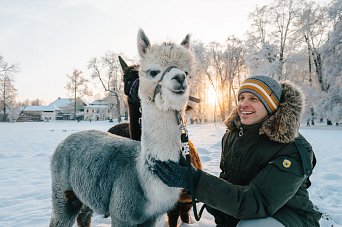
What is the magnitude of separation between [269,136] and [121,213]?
1.10 meters

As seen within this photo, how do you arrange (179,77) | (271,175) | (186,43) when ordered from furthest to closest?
(186,43) < (271,175) < (179,77)

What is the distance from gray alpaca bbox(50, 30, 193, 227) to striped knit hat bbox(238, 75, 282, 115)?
508 mm

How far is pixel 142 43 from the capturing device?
5.78 feet

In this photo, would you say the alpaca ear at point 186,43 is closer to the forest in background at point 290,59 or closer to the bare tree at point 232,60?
the forest in background at point 290,59

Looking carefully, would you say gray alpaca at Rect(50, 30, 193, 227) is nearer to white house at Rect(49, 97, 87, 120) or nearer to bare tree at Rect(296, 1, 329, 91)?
bare tree at Rect(296, 1, 329, 91)

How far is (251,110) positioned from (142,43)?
91 cm

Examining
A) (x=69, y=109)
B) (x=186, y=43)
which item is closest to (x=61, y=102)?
(x=69, y=109)

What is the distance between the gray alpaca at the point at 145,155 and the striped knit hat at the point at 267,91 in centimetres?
51

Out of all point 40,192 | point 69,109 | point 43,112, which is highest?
point 69,109

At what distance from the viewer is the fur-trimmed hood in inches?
68.0

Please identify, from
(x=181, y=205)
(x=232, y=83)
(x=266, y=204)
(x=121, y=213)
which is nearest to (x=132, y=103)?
(x=181, y=205)

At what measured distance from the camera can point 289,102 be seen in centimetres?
182

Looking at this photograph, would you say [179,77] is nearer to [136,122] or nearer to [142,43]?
[142,43]

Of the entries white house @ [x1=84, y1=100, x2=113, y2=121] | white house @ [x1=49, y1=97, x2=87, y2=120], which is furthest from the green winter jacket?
white house @ [x1=84, y1=100, x2=113, y2=121]
